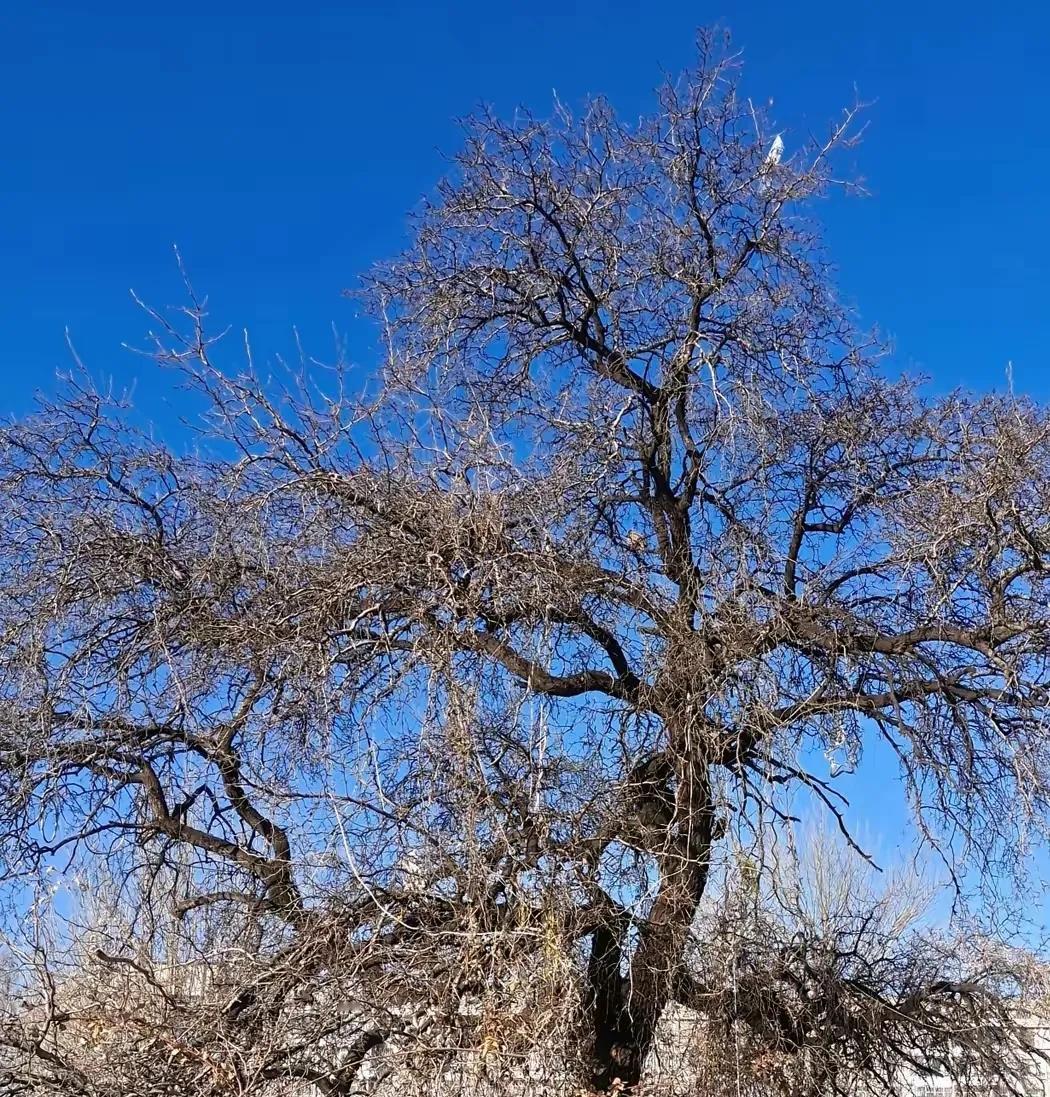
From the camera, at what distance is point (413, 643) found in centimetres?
760

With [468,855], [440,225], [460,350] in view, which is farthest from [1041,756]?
[440,225]

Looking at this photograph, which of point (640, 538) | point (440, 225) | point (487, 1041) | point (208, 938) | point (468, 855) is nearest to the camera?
point (487, 1041)

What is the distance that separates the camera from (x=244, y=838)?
8.48 meters

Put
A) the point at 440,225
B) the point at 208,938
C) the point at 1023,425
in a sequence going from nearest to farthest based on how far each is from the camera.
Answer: the point at 208,938 < the point at 1023,425 < the point at 440,225

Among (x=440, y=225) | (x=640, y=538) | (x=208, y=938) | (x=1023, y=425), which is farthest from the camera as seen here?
(x=440, y=225)

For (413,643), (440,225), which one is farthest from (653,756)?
(440,225)

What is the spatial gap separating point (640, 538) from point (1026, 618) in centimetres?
252

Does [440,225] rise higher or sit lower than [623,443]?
higher

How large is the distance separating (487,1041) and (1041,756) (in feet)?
14.1

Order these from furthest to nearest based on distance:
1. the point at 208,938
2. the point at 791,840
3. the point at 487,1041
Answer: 1. the point at 208,938
2. the point at 791,840
3. the point at 487,1041

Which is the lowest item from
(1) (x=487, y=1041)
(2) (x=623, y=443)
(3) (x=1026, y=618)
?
(1) (x=487, y=1041)

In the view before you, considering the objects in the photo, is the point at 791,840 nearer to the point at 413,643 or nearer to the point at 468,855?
the point at 468,855

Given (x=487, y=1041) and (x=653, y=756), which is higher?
(x=653, y=756)

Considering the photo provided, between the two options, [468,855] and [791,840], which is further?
[791,840]
